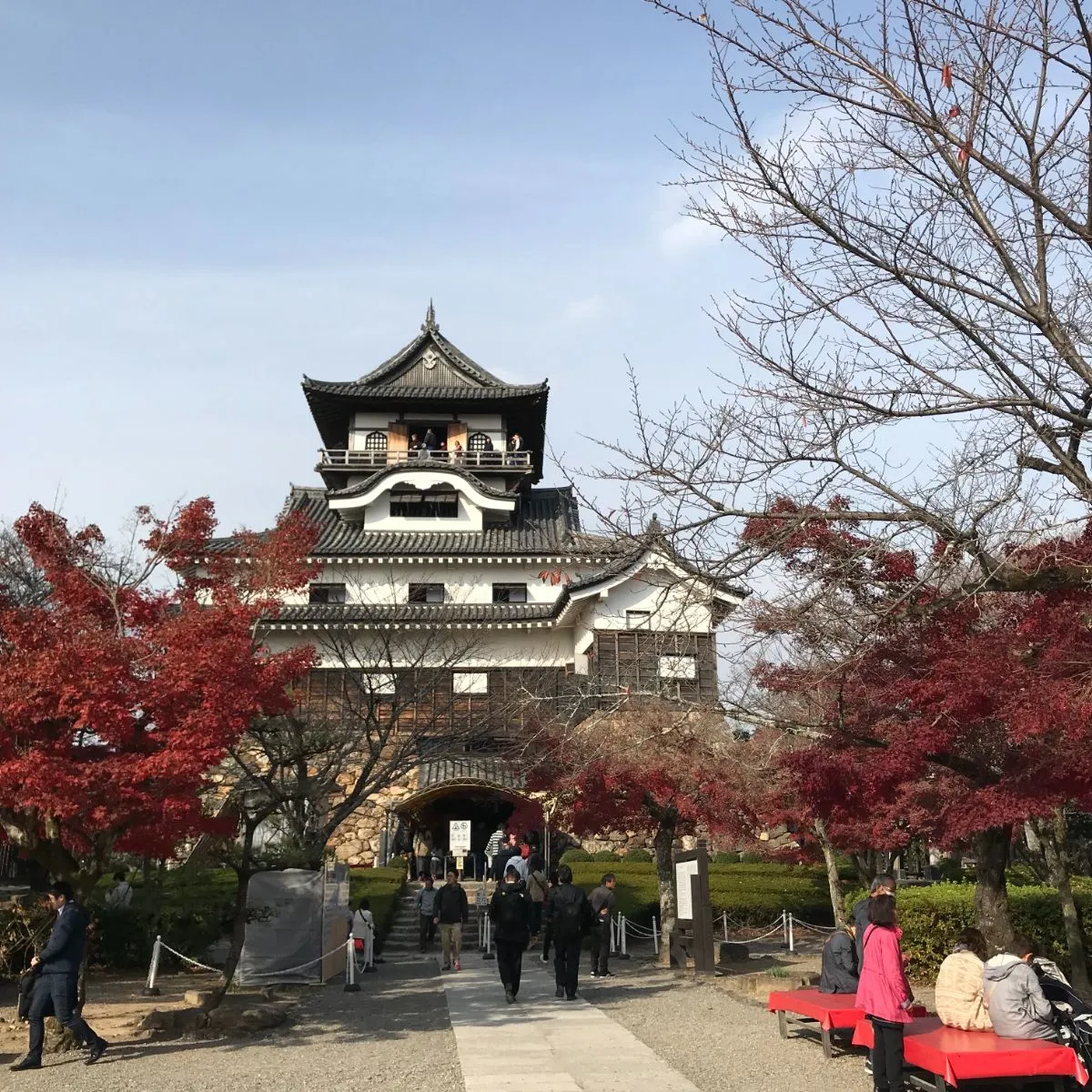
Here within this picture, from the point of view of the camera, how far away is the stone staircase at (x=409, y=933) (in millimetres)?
19438

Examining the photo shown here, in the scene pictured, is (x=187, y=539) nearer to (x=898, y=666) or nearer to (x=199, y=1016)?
(x=199, y=1016)

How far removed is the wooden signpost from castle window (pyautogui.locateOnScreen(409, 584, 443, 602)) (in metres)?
17.9

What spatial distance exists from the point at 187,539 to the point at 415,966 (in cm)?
883

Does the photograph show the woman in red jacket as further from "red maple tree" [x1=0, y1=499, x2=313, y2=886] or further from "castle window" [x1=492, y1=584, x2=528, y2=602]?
"castle window" [x1=492, y1=584, x2=528, y2=602]

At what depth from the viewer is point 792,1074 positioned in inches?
348

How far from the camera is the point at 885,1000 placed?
24.2ft

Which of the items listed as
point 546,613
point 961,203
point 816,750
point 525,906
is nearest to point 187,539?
point 525,906

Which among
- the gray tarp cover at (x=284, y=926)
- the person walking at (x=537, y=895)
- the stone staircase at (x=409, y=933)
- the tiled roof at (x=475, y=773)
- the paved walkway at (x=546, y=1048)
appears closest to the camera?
the paved walkway at (x=546, y=1048)

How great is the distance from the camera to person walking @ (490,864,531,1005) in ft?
41.5

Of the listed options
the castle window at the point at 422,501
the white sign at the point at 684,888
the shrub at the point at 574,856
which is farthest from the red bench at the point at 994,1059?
the castle window at the point at 422,501

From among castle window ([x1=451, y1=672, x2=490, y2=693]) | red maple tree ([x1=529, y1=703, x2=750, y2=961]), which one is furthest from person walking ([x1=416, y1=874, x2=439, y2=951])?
castle window ([x1=451, y1=672, x2=490, y2=693])

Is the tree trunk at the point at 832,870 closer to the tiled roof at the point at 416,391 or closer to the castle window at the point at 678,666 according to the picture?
the castle window at the point at 678,666

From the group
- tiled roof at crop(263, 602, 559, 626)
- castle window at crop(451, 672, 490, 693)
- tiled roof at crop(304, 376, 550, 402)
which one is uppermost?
tiled roof at crop(304, 376, 550, 402)

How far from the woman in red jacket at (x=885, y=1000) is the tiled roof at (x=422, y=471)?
2757 cm
